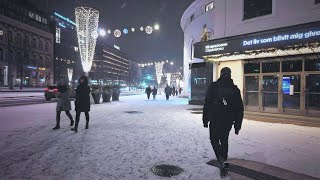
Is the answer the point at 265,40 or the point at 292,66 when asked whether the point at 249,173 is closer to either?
the point at 265,40

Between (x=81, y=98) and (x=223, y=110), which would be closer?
(x=223, y=110)

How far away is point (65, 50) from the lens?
98.1 metres

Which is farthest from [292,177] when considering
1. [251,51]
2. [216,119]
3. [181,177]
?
[251,51]

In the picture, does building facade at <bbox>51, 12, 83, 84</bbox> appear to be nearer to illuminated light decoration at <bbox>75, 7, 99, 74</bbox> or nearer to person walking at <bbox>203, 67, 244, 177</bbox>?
illuminated light decoration at <bbox>75, 7, 99, 74</bbox>

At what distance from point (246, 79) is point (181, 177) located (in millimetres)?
10493

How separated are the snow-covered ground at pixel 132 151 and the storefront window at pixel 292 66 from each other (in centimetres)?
336

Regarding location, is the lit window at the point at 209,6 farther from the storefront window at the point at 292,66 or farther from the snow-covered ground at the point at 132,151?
the snow-covered ground at the point at 132,151

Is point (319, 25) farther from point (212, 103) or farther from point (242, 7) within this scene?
point (212, 103)

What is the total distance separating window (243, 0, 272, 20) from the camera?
42.9ft

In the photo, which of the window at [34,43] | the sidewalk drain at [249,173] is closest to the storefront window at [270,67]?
the sidewalk drain at [249,173]

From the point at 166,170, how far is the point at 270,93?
32.4ft

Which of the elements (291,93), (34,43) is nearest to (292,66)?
(291,93)

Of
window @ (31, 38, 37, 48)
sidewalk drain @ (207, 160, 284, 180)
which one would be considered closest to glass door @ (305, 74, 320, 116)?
sidewalk drain @ (207, 160, 284, 180)

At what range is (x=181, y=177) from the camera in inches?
180
